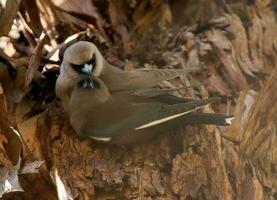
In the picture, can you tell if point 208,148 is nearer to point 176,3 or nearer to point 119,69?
point 119,69

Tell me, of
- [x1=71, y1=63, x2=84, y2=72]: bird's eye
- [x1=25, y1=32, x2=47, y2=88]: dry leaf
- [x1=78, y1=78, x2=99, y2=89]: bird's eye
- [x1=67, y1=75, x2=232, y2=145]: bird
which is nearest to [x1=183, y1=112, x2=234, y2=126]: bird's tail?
[x1=67, y1=75, x2=232, y2=145]: bird

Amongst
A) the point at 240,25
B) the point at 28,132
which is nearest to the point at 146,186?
the point at 28,132

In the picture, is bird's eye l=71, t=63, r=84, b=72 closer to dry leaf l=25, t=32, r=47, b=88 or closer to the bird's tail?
dry leaf l=25, t=32, r=47, b=88

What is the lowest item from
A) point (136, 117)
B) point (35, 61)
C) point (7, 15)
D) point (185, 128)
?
point (185, 128)

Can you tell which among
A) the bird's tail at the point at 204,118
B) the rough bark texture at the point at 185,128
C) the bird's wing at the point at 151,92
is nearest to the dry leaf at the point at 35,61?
the rough bark texture at the point at 185,128

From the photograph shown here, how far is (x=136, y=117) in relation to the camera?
9.05 ft

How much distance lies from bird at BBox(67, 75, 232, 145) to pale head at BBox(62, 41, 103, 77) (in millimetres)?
64

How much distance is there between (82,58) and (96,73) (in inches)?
3.6

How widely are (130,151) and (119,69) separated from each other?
43cm

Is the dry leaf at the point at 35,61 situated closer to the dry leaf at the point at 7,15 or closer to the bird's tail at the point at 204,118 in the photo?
the dry leaf at the point at 7,15

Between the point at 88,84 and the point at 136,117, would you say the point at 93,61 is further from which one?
the point at 136,117

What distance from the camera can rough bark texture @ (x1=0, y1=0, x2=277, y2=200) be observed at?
103 inches

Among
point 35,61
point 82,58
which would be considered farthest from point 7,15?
point 82,58

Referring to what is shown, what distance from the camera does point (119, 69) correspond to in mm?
3027
